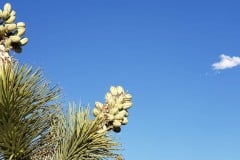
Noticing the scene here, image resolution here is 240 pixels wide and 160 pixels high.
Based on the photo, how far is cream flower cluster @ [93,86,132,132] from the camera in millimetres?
4973

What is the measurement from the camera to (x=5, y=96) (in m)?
4.59

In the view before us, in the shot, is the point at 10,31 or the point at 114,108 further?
the point at 10,31

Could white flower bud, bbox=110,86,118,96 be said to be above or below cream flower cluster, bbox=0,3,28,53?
below

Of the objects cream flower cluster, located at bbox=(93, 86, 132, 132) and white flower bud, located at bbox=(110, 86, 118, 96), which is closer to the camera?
cream flower cluster, located at bbox=(93, 86, 132, 132)

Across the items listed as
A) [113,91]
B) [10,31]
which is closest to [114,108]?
[113,91]

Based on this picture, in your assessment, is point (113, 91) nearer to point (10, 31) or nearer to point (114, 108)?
point (114, 108)

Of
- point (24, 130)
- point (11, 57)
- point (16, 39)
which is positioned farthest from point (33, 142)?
point (16, 39)

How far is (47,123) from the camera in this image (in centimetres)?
499

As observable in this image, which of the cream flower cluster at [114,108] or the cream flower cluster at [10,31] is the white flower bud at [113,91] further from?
the cream flower cluster at [10,31]

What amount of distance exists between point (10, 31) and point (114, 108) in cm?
158

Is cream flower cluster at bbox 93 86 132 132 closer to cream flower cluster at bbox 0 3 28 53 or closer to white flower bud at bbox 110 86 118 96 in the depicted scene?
white flower bud at bbox 110 86 118 96

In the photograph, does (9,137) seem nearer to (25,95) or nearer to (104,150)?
(25,95)

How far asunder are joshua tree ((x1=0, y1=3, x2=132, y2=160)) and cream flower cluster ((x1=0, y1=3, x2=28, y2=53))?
1.05 ft

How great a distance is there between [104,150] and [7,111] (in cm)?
107
